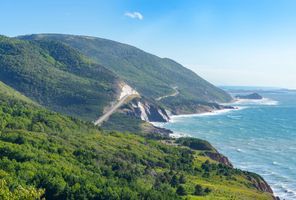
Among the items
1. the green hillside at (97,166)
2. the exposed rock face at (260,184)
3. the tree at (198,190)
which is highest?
the green hillside at (97,166)

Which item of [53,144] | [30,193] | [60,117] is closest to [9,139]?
[53,144]

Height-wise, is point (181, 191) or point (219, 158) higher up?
point (219, 158)

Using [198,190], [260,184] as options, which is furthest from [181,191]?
[260,184]

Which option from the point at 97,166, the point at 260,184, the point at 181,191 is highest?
the point at 97,166

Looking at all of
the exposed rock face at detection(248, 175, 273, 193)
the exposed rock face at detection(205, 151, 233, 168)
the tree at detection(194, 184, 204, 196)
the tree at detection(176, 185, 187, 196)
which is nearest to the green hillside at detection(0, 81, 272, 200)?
the tree at detection(176, 185, 187, 196)

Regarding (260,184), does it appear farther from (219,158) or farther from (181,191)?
(181,191)

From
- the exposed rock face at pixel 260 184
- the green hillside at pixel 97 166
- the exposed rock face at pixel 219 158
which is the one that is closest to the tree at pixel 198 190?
the green hillside at pixel 97 166

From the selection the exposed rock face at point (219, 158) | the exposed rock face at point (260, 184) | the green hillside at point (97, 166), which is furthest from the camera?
the exposed rock face at point (219, 158)

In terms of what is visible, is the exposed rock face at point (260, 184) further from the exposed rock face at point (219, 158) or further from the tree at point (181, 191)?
the tree at point (181, 191)

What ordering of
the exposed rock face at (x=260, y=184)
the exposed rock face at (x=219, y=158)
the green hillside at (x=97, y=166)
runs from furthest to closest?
1. the exposed rock face at (x=219, y=158)
2. the exposed rock face at (x=260, y=184)
3. the green hillside at (x=97, y=166)
